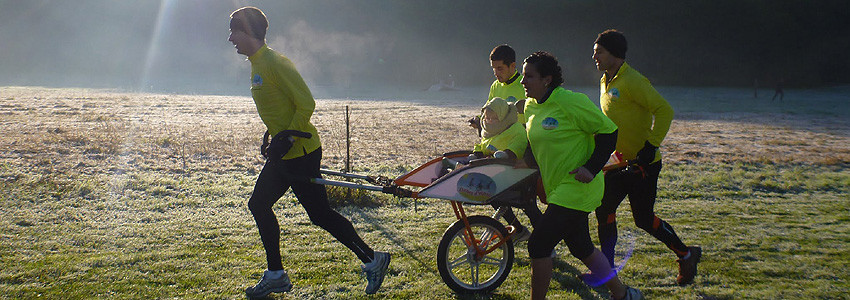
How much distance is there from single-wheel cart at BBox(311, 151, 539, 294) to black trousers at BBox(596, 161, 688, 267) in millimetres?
514

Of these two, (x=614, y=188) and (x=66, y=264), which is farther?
(x=66, y=264)

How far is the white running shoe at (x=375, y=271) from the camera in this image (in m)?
4.14

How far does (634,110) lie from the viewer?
4.14m

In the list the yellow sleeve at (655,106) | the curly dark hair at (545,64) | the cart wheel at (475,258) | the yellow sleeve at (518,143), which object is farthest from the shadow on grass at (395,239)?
the curly dark hair at (545,64)

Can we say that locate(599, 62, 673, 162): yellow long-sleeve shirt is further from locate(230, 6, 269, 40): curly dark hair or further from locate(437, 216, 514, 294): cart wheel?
locate(230, 6, 269, 40): curly dark hair

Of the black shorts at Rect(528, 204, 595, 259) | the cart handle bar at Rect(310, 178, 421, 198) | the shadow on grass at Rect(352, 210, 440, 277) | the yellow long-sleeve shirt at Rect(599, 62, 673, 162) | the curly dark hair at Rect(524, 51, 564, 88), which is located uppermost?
the curly dark hair at Rect(524, 51, 564, 88)

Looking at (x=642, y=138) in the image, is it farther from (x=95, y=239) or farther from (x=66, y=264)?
(x=95, y=239)

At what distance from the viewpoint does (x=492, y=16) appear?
1821 inches

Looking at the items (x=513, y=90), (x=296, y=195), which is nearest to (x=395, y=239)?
(x=513, y=90)

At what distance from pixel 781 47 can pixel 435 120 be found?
113 feet

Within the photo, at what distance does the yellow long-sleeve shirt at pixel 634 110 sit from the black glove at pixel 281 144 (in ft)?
6.48

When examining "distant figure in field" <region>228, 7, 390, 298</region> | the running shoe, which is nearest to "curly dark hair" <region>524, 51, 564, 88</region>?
"distant figure in field" <region>228, 7, 390, 298</region>

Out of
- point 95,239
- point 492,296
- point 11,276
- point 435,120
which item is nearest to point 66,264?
point 11,276

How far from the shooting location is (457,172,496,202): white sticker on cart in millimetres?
3713
